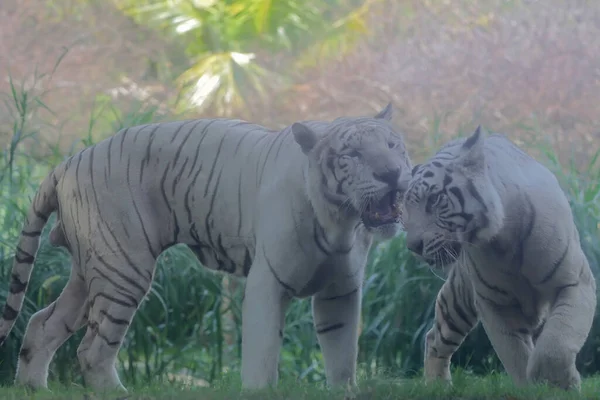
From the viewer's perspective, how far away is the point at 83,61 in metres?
17.9

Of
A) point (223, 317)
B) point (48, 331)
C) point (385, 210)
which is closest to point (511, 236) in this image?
point (385, 210)

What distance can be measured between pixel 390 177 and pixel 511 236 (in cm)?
55

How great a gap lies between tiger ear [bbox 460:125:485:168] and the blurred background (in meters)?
2.30

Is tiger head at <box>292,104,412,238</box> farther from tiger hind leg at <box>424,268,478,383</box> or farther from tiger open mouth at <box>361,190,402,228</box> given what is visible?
tiger hind leg at <box>424,268,478,383</box>

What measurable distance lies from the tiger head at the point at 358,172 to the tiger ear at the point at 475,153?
275 millimetres

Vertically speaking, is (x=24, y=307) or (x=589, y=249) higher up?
(x=24, y=307)

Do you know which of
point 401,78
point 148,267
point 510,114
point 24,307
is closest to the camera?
point 148,267

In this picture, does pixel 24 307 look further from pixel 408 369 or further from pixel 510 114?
pixel 510 114

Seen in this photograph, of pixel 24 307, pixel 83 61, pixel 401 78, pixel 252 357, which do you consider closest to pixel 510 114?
pixel 401 78

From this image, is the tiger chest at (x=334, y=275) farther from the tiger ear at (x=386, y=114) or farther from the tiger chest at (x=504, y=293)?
the tiger ear at (x=386, y=114)

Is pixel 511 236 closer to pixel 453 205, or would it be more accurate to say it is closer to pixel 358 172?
pixel 453 205

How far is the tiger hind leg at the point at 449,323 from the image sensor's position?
15.5 ft

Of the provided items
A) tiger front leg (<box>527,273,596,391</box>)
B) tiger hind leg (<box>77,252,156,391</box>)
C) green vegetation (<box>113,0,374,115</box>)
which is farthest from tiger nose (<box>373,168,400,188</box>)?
green vegetation (<box>113,0,374,115</box>)

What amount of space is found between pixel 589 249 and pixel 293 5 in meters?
13.2
